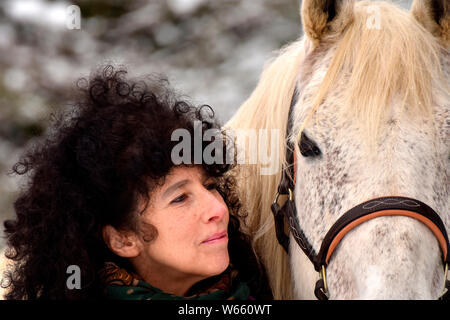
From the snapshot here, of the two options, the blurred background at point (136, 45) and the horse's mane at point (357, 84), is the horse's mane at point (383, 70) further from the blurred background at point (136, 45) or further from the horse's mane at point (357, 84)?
the blurred background at point (136, 45)

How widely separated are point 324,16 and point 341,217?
0.79 meters

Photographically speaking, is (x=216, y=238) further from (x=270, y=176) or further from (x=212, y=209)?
(x=270, y=176)

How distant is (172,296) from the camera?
1806mm

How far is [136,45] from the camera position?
7.11m

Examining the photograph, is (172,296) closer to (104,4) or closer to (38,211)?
A: (38,211)

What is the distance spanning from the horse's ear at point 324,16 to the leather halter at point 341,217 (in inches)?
10.2

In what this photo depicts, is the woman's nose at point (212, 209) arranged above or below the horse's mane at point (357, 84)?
below

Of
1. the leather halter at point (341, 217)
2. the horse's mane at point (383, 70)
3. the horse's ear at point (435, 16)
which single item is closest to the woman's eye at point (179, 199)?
the leather halter at point (341, 217)

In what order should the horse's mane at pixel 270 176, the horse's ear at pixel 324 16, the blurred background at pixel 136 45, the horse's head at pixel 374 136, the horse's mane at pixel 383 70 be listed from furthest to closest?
→ 1. the blurred background at pixel 136 45
2. the horse's mane at pixel 270 176
3. the horse's ear at pixel 324 16
4. the horse's mane at pixel 383 70
5. the horse's head at pixel 374 136

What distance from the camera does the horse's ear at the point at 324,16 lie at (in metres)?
1.94

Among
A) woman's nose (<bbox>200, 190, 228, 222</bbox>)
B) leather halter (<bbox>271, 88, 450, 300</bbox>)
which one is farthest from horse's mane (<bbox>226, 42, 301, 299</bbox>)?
woman's nose (<bbox>200, 190, 228, 222</bbox>)

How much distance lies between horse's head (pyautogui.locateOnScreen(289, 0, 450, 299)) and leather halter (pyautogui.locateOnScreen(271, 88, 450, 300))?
0.08 ft

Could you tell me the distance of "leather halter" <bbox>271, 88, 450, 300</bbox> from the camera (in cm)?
150
